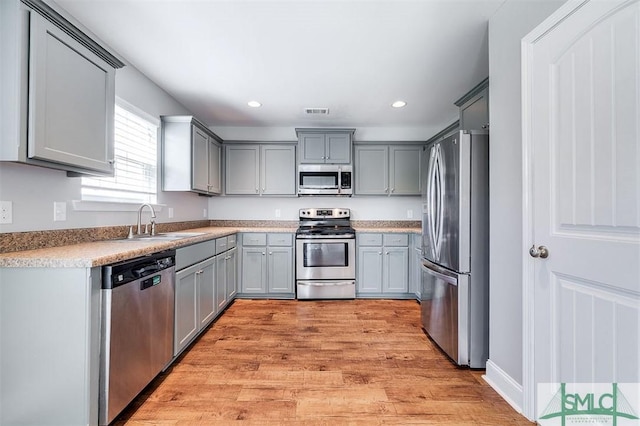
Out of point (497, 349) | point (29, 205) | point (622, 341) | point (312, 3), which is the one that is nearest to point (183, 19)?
point (312, 3)

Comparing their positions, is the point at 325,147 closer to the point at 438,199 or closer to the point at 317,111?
the point at 317,111

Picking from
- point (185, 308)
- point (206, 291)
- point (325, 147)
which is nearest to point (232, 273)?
point (206, 291)

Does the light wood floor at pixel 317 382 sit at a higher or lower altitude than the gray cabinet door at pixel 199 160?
lower

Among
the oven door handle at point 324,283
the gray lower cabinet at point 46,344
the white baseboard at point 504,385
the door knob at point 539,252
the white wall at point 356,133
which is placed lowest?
the white baseboard at point 504,385

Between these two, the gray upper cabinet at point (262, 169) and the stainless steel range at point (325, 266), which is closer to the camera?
the stainless steel range at point (325, 266)

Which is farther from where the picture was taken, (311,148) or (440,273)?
(311,148)

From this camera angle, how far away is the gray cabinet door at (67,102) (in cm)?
137

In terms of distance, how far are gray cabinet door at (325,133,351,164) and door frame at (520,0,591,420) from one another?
2.54 metres

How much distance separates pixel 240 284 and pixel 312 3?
10.4 feet

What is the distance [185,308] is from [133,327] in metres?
0.67

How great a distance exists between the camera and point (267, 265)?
148 inches

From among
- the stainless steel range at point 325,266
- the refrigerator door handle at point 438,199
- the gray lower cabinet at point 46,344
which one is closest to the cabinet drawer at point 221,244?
the stainless steel range at point 325,266

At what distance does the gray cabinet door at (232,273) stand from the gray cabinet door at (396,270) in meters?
1.96

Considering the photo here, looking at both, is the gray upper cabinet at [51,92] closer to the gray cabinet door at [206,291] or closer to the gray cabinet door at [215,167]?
the gray cabinet door at [206,291]
